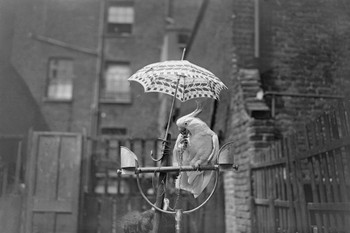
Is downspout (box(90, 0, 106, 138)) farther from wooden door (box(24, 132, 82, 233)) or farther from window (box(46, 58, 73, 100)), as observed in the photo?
wooden door (box(24, 132, 82, 233))

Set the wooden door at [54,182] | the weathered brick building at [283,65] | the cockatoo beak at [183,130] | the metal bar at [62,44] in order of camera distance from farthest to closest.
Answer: the metal bar at [62,44], the wooden door at [54,182], the weathered brick building at [283,65], the cockatoo beak at [183,130]

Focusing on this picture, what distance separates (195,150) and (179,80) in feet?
2.18

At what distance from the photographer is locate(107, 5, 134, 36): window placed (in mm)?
13609

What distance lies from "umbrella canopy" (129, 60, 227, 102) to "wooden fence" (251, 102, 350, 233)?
964mm

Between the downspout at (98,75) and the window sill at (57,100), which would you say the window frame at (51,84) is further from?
the downspout at (98,75)

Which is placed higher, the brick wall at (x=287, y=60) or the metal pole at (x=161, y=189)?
the brick wall at (x=287, y=60)

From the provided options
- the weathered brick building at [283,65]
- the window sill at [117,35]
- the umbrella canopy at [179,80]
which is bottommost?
the umbrella canopy at [179,80]

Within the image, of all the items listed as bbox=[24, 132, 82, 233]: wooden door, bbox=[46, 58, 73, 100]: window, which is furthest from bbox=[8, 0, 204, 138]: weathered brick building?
bbox=[24, 132, 82, 233]: wooden door

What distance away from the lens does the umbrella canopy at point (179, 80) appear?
2730 mm

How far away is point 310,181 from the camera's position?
3225mm

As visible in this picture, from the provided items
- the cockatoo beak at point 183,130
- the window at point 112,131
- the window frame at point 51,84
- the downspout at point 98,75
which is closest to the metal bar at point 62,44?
the downspout at point 98,75

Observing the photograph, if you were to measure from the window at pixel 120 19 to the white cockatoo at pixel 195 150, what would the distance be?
11549 millimetres

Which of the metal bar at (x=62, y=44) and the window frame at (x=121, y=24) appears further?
the window frame at (x=121, y=24)

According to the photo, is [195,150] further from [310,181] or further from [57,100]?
[57,100]
